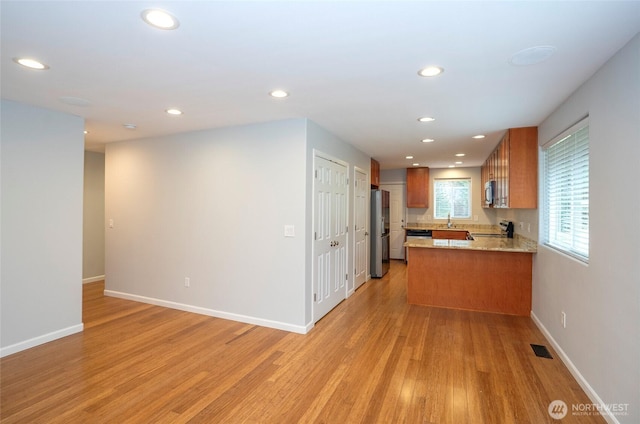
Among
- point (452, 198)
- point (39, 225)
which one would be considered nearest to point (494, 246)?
point (452, 198)

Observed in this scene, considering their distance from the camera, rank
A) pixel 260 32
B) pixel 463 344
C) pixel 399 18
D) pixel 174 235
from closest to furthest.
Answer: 1. pixel 399 18
2. pixel 260 32
3. pixel 463 344
4. pixel 174 235

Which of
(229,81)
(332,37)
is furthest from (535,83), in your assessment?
(229,81)

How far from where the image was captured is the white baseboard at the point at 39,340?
3018 millimetres

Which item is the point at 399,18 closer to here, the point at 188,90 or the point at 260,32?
the point at 260,32

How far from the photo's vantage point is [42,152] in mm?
3299

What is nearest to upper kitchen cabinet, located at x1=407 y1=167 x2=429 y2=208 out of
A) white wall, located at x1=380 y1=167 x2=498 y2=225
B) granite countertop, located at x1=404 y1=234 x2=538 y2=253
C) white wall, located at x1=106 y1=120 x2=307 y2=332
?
white wall, located at x1=380 y1=167 x2=498 y2=225

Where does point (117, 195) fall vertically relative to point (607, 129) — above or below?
below

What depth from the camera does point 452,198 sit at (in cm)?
813

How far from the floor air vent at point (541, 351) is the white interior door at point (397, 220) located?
5.25 meters

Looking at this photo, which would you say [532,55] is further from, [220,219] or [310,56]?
[220,219]

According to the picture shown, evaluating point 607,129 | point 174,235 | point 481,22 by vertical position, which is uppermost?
point 481,22

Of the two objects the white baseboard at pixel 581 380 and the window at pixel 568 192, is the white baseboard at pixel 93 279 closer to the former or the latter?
the white baseboard at pixel 581 380

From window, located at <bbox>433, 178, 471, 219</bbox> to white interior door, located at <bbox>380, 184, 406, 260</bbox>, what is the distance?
83 centimetres

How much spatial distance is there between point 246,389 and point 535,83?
3259 mm
